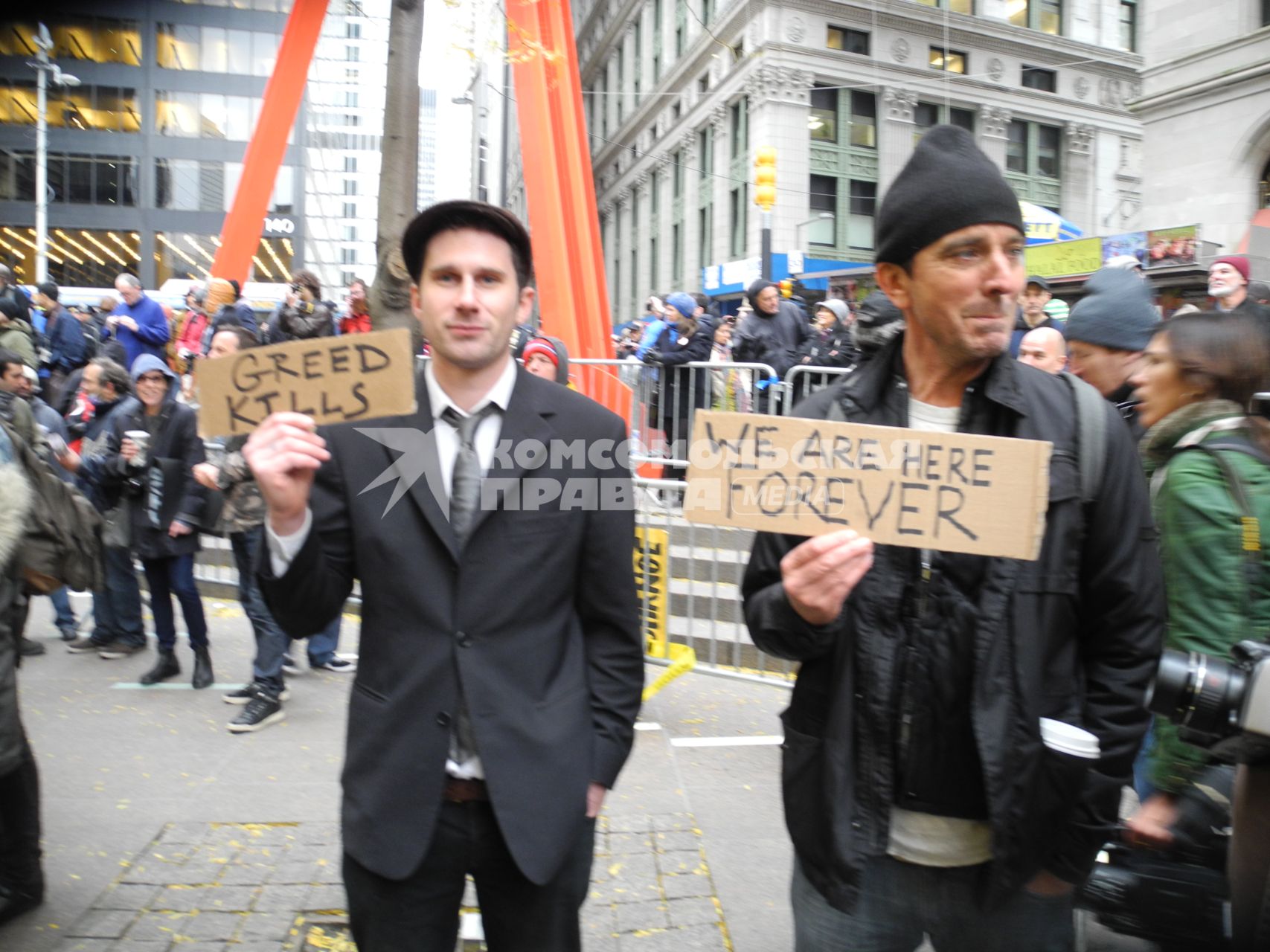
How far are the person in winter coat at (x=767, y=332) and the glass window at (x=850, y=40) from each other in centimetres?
2413

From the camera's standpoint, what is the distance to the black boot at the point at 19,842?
12.0 ft

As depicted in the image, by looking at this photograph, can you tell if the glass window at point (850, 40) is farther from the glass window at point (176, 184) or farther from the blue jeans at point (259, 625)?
the glass window at point (176, 184)

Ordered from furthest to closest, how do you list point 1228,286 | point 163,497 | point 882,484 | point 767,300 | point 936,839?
point 767,300 < point 1228,286 < point 163,497 < point 936,839 < point 882,484

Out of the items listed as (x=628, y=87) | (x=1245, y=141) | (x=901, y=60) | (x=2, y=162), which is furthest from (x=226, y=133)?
(x=1245, y=141)

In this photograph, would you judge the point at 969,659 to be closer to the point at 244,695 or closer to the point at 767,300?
the point at 244,695

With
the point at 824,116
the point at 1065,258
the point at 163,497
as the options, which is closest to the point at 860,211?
the point at 824,116

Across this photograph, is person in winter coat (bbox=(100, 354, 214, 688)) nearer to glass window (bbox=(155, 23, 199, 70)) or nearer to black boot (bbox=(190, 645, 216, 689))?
black boot (bbox=(190, 645, 216, 689))

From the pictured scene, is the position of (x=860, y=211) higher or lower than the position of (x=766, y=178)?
higher

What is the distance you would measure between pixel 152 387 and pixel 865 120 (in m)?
32.0

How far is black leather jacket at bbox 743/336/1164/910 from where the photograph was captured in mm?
1807

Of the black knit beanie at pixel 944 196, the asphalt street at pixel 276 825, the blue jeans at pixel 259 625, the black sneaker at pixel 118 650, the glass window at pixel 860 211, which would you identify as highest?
the glass window at pixel 860 211

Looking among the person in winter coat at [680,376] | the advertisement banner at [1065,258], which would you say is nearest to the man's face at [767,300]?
the person in winter coat at [680,376]

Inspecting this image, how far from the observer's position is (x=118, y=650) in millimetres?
7180

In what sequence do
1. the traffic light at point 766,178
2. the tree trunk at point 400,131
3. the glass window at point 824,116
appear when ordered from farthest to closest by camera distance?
the glass window at point 824,116 < the traffic light at point 766,178 < the tree trunk at point 400,131
